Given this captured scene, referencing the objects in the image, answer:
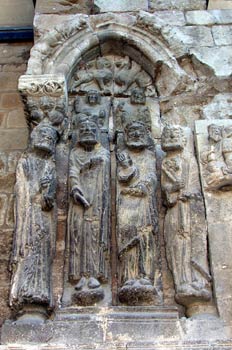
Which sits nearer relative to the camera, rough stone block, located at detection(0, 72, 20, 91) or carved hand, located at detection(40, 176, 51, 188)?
carved hand, located at detection(40, 176, 51, 188)

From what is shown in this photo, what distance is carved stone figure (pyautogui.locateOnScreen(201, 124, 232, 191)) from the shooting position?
162 inches

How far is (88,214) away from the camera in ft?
13.5

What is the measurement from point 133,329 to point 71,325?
0.38 meters

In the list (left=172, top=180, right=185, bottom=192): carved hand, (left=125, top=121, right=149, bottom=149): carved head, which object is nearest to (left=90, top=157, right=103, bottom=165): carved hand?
(left=125, top=121, right=149, bottom=149): carved head

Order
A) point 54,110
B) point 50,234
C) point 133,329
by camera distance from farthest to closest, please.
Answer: point 54,110 < point 50,234 < point 133,329

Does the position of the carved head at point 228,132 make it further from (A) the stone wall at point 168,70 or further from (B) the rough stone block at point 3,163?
(B) the rough stone block at point 3,163

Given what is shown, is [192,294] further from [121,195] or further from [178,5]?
[178,5]

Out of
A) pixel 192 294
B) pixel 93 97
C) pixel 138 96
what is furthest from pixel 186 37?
pixel 192 294

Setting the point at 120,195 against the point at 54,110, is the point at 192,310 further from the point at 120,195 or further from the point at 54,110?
the point at 54,110

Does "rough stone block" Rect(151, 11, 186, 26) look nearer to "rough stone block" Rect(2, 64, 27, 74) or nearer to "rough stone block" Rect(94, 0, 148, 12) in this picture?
"rough stone block" Rect(94, 0, 148, 12)

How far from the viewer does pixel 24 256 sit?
393 cm

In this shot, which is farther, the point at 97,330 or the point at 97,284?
the point at 97,284

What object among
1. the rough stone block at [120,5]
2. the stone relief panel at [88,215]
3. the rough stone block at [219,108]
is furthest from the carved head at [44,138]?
the rough stone block at [120,5]

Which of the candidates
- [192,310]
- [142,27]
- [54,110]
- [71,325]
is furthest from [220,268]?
[142,27]
